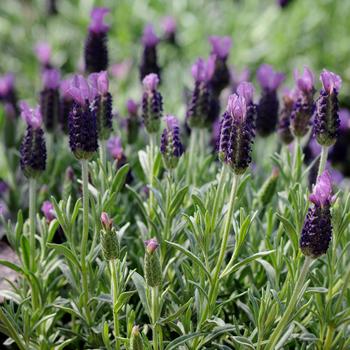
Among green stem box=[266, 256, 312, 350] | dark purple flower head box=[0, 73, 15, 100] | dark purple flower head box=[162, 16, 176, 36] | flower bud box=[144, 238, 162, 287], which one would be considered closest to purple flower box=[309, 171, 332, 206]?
green stem box=[266, 256, 312, 350]

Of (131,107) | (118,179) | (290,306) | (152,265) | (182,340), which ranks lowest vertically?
(182,340)

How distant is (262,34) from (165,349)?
3963 mm

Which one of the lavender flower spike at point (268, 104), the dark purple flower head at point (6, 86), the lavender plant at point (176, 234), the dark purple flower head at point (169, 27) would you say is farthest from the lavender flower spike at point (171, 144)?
the dark purple flower head at point (169, 27)

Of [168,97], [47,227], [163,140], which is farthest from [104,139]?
[168,97]

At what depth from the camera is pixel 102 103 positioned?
6.68ft

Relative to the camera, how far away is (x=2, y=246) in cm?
237

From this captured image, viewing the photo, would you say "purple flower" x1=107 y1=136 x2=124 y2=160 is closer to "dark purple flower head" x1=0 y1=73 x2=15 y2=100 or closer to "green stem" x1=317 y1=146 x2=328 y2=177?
"green stem" x1=317 y1=146 x2=328 y2=177

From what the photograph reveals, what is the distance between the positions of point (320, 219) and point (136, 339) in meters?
0.53

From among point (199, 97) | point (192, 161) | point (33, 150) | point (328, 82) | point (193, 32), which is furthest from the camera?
point (193, 32)

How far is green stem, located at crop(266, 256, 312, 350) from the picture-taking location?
1.65 meters

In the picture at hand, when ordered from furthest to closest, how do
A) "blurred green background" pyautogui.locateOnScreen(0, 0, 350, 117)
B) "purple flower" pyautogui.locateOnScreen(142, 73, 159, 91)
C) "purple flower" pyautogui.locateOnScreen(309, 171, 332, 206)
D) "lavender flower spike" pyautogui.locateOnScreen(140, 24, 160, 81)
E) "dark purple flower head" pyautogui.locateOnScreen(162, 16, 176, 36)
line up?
"blurred green background" pyautogui.locateOnScreen(0, 0, 350, 117)
"dark purple flower head" pyautogui.locateOnScreen(162, 16, 176, 36)
"lavender flower spike" pyautogui.locateOnScreen(140, 24, 160, 81)
"purple flower" pyautogui.locateOnScreen(142, 73, 159, 91)
"purple flower" pyautogui.locateOnScreen(309, 171, 332, 206)

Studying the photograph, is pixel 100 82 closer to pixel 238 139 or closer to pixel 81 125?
pixel 81 125

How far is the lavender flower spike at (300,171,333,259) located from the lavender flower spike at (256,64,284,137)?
1.02 m

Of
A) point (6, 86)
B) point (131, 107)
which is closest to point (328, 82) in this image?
point (131, 107)
